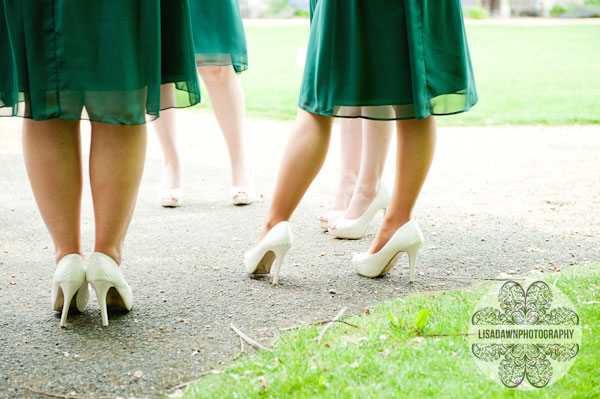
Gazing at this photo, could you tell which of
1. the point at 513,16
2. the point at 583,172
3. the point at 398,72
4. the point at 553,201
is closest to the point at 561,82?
the point at 583,172

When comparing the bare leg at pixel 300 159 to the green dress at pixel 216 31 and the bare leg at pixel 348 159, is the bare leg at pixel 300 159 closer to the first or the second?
the bare leg at pixel 348 159

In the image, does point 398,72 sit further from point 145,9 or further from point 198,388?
point 198,388

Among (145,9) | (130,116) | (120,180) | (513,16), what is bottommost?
(513,16)

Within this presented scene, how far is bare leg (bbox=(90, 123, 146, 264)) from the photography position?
1922 mm

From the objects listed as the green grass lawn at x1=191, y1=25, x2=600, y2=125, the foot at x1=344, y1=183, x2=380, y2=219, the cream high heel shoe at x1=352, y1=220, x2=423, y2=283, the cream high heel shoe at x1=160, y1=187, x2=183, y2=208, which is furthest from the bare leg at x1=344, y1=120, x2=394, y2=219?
the green grass lawn at x1=191, y1=25, x2=600, y2=125

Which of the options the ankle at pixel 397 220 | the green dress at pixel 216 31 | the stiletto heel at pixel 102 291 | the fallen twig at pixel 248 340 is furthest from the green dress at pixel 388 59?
the green dress at pixel 216 31

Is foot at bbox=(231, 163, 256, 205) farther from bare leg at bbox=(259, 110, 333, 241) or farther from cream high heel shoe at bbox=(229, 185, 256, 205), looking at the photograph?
bare leg at bbox=(259, 110, 333, 241)

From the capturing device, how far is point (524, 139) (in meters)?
5.72

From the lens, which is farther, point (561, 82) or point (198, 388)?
point (561, 82)

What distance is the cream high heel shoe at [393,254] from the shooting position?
Result: 91.3 inches

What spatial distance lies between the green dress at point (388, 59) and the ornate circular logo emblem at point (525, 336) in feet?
2.06

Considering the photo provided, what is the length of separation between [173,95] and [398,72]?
0.70 meters

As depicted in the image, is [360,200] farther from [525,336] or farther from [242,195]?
[525,336]

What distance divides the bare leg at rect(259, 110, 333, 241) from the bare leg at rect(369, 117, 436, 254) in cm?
26
